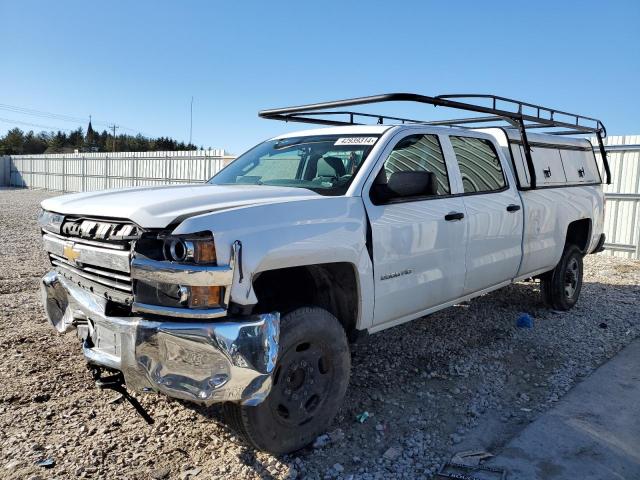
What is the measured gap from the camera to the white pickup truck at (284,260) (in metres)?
2.62

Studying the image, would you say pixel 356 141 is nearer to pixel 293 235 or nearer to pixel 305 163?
pixel 305 163

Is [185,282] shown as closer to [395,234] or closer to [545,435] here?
[395,234]

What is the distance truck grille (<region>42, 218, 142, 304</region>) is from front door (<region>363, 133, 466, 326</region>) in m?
1.52

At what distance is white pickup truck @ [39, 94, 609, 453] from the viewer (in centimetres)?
262

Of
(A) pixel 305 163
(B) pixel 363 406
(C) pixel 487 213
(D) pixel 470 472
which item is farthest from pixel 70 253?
(C) pixel 487 213

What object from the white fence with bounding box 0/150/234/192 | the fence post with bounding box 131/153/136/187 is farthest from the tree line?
the fence post with bounding box 131/153/136/187

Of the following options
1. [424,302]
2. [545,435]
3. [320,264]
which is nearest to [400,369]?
[424,302]

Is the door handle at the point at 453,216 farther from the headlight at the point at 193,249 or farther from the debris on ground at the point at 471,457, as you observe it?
the headlight at the point at 193,249

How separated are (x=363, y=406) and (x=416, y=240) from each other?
1.24m

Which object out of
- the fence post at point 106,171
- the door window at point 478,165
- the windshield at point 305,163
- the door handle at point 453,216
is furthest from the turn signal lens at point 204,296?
the fence post at point 106,171

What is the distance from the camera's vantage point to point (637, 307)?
7.01m

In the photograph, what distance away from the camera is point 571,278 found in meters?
6.70

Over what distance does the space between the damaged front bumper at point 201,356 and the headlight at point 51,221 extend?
911mm

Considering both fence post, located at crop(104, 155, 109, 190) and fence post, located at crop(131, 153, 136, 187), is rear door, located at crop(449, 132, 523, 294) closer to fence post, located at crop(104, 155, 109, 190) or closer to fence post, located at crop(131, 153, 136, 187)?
fence post, located at crop(131, 153, 136, 187)
